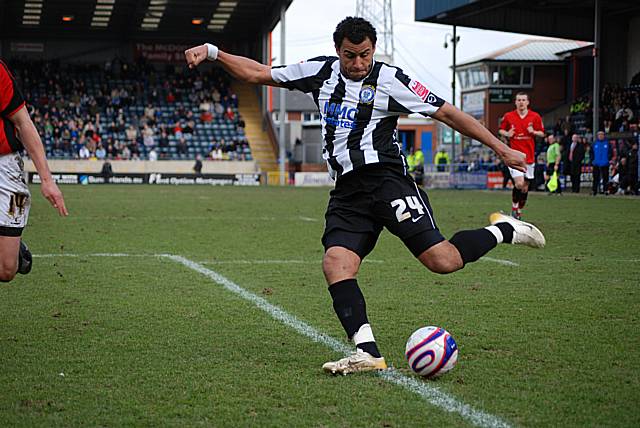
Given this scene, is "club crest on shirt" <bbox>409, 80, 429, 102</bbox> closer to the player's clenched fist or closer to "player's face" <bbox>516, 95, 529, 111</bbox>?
the player's clenched fist

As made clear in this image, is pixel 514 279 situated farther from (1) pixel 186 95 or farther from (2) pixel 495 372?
(1) pixel 186 95

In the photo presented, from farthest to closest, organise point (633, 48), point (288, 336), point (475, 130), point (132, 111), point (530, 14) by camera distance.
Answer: point (132, 111) → point (633, 48) → point (530, 14) → point (288, 336) → point (475, 130)

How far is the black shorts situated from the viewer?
210 inches

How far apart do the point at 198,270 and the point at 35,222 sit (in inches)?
292

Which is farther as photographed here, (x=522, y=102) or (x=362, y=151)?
(x=522, y=102)

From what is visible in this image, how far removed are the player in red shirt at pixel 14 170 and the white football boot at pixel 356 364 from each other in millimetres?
1793

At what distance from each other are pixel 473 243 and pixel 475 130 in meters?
0.72

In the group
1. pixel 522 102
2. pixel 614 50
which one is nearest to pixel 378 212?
A: pixel 522 102

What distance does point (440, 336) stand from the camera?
496 cm

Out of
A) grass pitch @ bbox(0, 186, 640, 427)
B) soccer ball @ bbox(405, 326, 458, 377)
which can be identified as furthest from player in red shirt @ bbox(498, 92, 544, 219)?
soccer ball @ bbox(405, 326, 458, 377)

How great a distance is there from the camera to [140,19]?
5022cm

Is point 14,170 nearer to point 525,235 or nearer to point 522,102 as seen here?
point 525,235

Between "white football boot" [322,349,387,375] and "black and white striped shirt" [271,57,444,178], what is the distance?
1094 millimetres

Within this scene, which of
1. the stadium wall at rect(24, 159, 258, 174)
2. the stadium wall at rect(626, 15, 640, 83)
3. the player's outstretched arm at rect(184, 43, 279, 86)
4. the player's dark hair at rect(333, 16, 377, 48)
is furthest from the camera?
the stadium wall at rect(24, 159, 258, 174)
